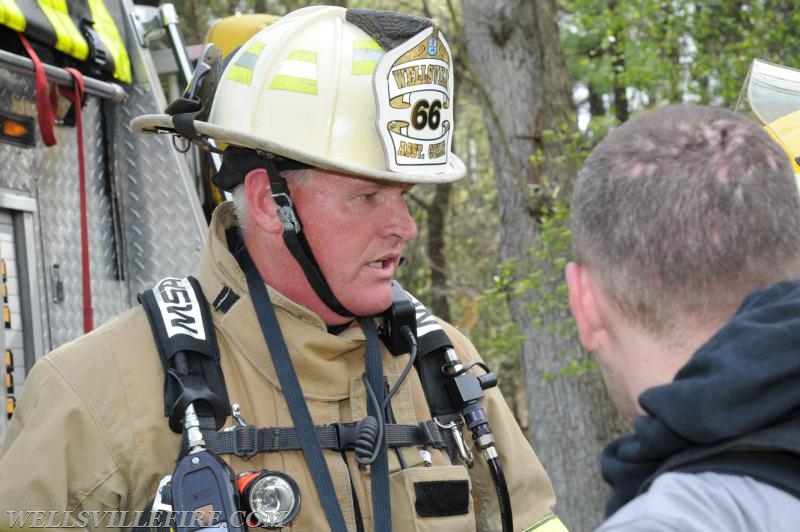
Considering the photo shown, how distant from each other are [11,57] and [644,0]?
6.47 metres

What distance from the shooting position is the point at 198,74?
10.3ft

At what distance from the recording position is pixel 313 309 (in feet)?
10.1

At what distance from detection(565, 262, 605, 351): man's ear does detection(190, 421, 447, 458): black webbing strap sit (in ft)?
3.30

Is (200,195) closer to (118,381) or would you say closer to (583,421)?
(118,381)

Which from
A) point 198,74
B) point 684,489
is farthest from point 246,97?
point 684,489

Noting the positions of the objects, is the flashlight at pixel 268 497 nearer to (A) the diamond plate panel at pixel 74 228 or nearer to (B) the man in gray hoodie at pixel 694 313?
(B) the man in gray hoodie at pixel 694 313

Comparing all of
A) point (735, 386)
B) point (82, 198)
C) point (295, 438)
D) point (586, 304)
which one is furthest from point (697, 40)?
point (735, 386)

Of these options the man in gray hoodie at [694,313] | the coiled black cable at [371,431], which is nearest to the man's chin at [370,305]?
the coiled black cable at [371,431]

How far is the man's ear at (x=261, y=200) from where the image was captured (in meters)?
3.06

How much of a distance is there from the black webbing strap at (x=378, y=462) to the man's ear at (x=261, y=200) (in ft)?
1.44

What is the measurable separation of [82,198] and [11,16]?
2.15ft

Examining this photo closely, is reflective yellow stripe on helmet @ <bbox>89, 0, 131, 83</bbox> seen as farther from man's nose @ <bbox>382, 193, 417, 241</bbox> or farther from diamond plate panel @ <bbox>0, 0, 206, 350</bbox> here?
man's nose @ <bbox>382, 193, 417, 241</bbox>

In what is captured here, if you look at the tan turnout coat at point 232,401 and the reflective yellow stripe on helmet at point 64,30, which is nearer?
the tan turnout coat at point 232,401

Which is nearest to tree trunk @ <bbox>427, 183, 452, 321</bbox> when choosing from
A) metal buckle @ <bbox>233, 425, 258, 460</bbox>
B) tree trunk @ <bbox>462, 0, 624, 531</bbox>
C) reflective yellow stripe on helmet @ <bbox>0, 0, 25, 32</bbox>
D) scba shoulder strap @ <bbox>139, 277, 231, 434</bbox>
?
tree trunk @ <bbox>462, 0, 624, 531</bbox>
